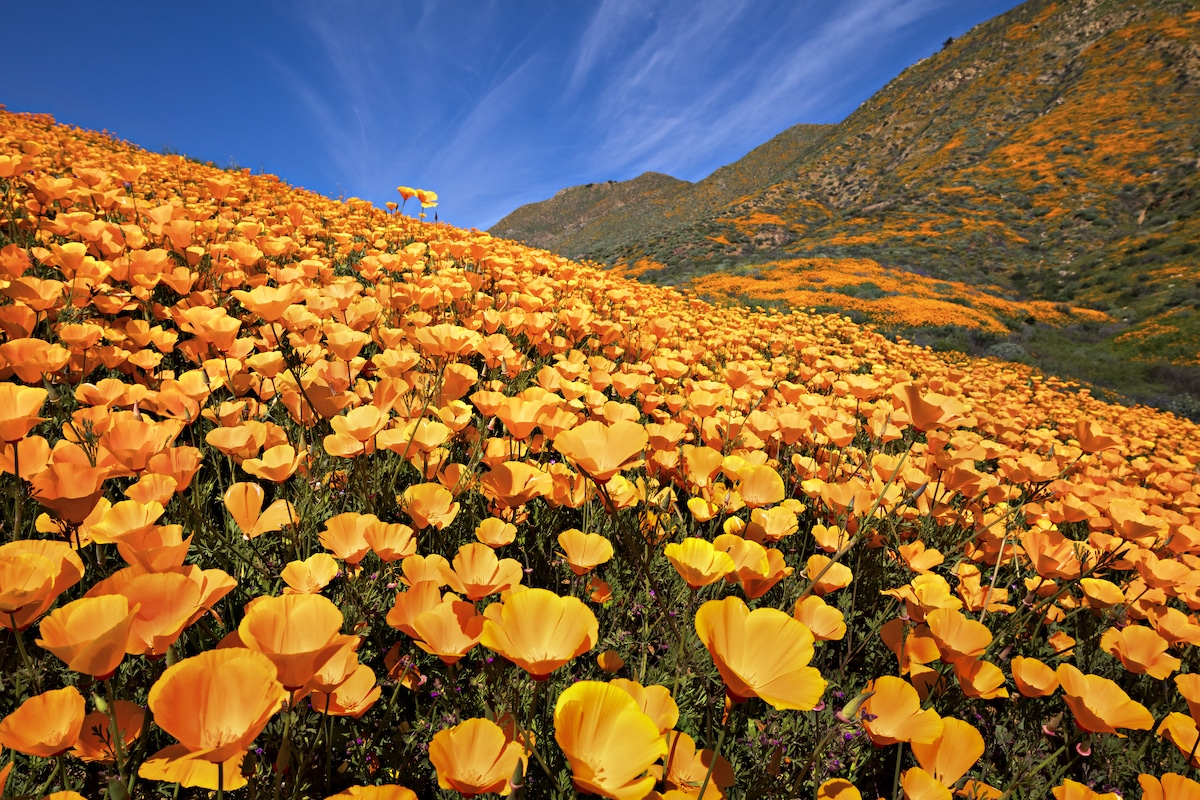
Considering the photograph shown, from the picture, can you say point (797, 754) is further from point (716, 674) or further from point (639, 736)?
point (639, 736)

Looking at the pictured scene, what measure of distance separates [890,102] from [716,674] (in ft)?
179

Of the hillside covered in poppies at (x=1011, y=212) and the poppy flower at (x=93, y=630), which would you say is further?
the hillside covered in poppies at (x=1011, y=212)

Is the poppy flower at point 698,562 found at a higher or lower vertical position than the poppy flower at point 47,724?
lower

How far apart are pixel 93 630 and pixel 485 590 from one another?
0.59 metres

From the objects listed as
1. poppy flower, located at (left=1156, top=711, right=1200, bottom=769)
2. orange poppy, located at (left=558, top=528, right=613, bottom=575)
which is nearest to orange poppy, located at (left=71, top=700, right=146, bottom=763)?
orange poppy, located at (left=558, top=528, right=613, bottom=575)

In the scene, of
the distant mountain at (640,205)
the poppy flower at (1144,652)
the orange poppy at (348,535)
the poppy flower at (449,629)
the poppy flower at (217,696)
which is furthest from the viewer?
the distant mountain at (640,205)

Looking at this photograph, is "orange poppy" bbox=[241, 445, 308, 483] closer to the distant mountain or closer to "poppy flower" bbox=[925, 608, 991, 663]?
"poppy flower" bbox=[925, 608, 991, 663]

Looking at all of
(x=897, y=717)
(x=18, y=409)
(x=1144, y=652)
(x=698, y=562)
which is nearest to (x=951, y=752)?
(x=897, y=717)

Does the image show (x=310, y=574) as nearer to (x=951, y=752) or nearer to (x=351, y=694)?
(x=351, y=694)

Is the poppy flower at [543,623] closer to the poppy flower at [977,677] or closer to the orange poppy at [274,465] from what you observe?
the orange poppy at [274,465]

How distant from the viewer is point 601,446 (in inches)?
53.1

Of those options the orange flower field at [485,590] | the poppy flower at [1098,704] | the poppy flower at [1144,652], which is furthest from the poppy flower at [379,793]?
the poppy flower at [1144,652]

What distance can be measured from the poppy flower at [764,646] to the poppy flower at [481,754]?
0.39 meters

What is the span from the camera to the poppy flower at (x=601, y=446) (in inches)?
47.7
